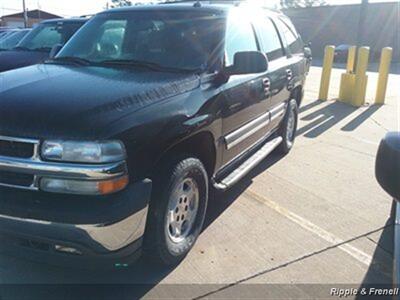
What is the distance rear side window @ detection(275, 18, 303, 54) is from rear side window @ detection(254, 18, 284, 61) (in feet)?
0.95

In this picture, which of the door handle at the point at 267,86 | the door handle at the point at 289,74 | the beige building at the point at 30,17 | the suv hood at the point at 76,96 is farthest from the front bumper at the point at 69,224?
the beige building at the point at 30,17

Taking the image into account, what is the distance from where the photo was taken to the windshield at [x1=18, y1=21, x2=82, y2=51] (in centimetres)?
863

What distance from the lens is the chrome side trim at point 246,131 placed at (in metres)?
3.80

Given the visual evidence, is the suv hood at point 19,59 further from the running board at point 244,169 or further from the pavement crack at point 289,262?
the pavement crack at point 289,262

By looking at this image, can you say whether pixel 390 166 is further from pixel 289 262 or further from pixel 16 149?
pixel 16 149

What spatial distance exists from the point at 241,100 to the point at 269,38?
1547 mm

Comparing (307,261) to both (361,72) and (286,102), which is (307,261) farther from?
(361,72)

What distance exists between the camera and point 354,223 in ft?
13.0

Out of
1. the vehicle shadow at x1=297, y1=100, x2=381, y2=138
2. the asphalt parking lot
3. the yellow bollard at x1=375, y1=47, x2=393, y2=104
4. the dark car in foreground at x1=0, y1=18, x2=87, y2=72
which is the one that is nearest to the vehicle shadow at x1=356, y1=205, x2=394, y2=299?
the asphalt parking lot

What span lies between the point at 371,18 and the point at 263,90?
33925 mm

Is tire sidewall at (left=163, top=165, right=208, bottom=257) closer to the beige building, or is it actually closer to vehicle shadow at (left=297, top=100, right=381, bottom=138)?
vehicle shadow at (left=297, top=100, right=381, bottom=138)

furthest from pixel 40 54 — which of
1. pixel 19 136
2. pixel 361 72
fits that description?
pixel 361 72

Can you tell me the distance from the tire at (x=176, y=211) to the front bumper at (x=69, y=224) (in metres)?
0.26

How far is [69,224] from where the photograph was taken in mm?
2316
